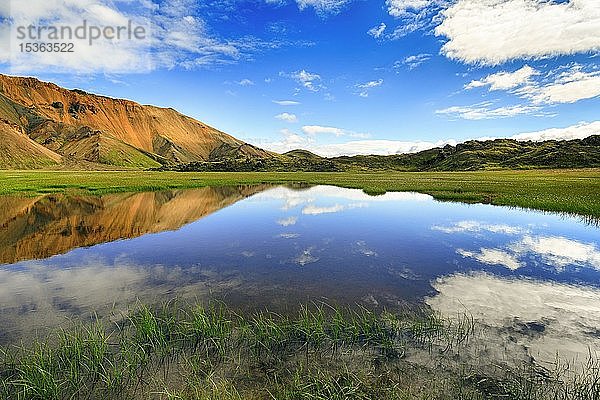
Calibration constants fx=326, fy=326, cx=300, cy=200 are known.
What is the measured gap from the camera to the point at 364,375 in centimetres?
804

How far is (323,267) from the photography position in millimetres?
17797

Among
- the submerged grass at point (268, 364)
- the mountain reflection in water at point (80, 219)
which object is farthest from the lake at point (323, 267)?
the submerged grass at point (268, 364)

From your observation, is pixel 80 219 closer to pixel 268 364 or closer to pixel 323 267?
pixel 323 267

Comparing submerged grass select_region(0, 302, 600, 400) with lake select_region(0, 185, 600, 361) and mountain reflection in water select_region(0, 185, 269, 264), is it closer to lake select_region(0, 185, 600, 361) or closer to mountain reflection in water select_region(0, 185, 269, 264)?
lake select_region(0, 185, 600, 361)

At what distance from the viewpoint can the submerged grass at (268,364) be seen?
7324mm

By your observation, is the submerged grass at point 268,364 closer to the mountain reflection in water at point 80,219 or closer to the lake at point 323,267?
the lake at point 323,267

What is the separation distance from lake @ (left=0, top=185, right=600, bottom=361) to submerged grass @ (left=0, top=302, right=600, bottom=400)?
136 cm

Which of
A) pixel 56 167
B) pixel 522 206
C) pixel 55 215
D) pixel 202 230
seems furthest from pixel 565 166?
pixel 56 167

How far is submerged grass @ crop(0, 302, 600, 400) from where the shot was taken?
7324 mm

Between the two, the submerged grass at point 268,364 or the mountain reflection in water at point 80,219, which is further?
the mountain reflection in water at point 80,219

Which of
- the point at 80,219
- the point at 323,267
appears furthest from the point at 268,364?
the point at 80,219

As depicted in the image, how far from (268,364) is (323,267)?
9509 millimetres

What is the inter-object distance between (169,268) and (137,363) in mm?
9717

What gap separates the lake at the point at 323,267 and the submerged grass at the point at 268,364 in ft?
4.47
